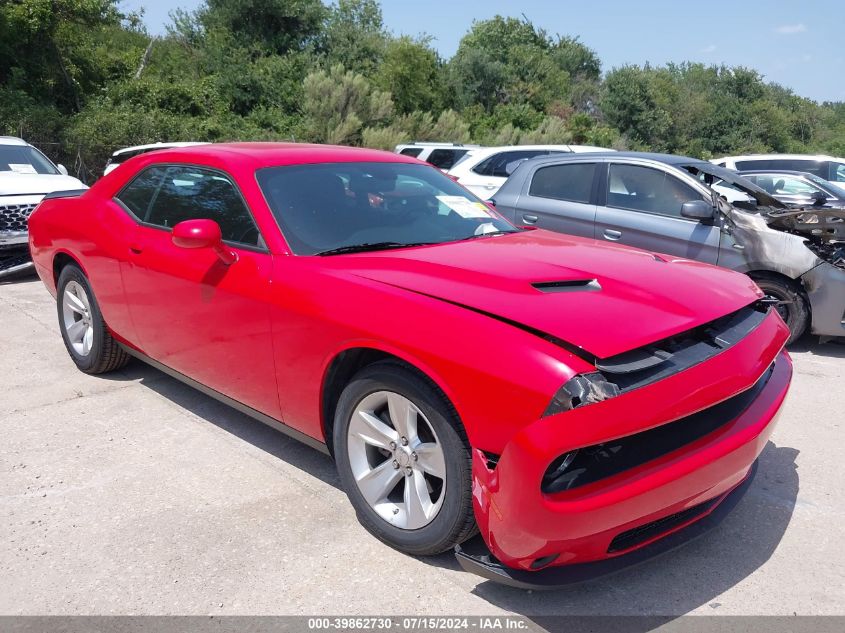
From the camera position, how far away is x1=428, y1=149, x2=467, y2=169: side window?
13.8 m

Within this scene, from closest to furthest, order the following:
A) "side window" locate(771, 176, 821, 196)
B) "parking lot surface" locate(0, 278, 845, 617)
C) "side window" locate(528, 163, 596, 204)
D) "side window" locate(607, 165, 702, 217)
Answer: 1. "parking lot surface" locate(0, 278, 845, 617)
2. "side window" locate(607, 165, 702, 217)
3. "side window" locate(528, 163, 596, 204)
4. "side window" locate(771, 176, 821, 196)

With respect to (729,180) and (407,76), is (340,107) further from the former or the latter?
(729,180)

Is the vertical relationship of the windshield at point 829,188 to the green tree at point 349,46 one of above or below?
below

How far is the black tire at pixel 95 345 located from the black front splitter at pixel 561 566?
10.3ft

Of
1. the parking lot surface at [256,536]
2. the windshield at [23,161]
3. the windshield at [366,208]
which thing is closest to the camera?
the parking lot surface at [256,536]

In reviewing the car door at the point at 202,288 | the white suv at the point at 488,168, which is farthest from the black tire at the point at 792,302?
the white suv at the point at 488,168

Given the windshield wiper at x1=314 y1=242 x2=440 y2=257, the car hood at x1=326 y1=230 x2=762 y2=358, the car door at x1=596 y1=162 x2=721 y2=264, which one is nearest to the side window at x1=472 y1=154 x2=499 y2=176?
the car door at x1=596 y1=162 x2=721 y2=264

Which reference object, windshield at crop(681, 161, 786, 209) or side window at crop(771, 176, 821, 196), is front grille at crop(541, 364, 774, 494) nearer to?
windshield at crop(681, 161, 786, 209)

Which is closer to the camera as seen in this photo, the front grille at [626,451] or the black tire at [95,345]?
the front grille at [626,451]

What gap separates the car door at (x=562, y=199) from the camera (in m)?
6.88

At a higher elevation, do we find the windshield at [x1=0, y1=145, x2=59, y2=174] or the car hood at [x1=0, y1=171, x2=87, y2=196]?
the windshield at [x1=0, y1=145, x2=59, y2=174]

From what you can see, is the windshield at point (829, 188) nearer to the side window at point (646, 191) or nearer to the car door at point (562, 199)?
the side window at point (646, 191)

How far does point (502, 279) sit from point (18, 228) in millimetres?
7696

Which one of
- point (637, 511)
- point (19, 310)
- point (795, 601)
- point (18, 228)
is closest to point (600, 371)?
point (637, 511)
